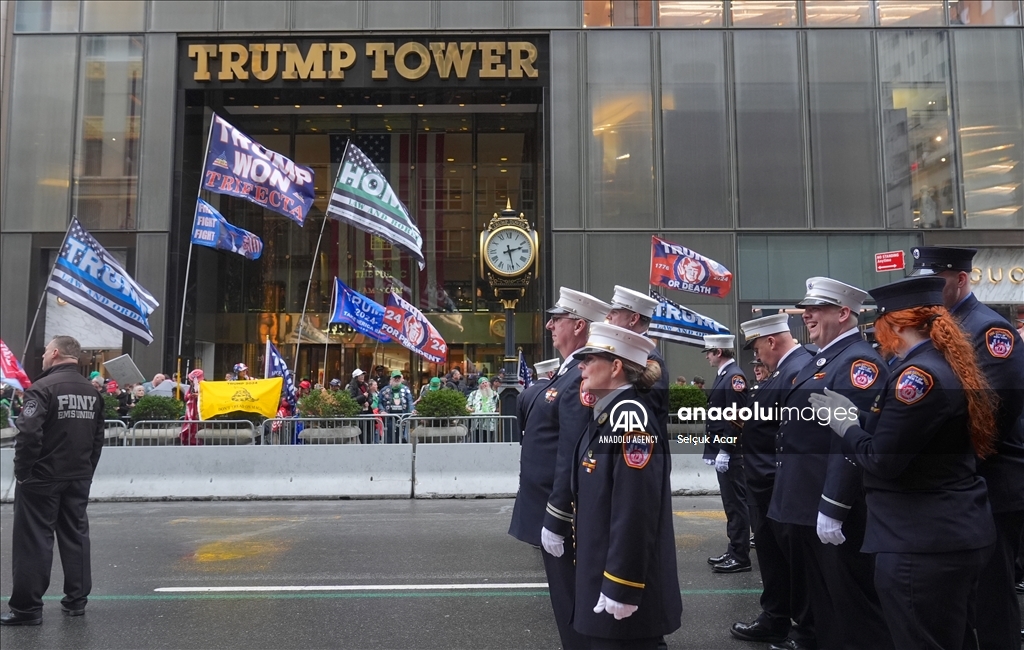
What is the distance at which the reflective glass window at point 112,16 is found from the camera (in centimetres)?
2109

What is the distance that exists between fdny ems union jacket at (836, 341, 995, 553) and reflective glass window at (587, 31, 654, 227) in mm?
17395

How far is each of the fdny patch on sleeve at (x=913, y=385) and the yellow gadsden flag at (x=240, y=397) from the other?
35.7 feet

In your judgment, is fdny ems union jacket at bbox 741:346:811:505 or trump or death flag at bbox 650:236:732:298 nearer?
fdny ems union jacket at bbox 741:346:811:505

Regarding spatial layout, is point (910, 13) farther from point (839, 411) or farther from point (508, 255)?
point (839, 411)

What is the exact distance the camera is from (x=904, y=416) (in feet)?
10.8

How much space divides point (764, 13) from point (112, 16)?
17.2 m

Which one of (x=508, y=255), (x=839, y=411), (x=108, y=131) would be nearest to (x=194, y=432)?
(x=508, y=255)

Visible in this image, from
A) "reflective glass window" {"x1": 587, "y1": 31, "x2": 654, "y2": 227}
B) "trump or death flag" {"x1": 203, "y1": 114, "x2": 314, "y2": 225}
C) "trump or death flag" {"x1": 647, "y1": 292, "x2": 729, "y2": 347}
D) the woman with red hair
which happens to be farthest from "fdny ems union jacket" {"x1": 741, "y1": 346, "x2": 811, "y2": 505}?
"reflective glass window" {"x1": 587, "y1": 31, "x2": 654, "y2": 227}

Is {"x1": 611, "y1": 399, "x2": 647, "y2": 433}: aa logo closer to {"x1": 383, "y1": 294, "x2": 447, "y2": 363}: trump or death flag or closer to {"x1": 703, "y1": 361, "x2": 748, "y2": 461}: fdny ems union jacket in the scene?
{"x1": 703, "y1": 361, "x2": 748, "y2": 461}: fdny ems union jacket

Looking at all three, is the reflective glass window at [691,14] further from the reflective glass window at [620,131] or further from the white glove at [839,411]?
the white glove at [839,411]

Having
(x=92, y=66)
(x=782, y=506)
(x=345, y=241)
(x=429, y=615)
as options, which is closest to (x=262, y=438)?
(x=429, y=615)

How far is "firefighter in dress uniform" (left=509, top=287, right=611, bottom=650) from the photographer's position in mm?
4062

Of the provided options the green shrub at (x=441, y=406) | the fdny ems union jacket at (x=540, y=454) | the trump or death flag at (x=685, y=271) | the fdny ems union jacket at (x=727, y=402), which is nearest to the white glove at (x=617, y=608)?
the fdny ems union jacket at (x=540, y=454)

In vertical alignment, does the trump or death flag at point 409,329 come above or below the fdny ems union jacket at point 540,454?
above
